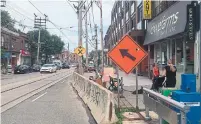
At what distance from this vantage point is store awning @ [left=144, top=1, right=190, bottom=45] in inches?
620

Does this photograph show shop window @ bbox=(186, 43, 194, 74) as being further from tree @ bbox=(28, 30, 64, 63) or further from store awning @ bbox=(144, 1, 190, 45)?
tree @ bbox=(28, 30, 64, 63)

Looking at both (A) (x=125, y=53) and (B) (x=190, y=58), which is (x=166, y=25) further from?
(A) (x=125, y=53)

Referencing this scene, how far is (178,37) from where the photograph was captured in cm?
1828

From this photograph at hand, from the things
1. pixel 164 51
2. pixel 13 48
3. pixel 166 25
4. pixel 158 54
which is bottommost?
pixel 158 54

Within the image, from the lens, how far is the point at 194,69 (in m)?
15.4

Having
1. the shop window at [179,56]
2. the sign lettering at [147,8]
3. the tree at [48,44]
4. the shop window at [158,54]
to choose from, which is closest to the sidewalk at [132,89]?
the shop window at [158,54]

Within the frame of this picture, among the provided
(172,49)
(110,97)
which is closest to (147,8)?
(172,49)

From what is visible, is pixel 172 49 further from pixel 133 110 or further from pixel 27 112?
pixel 27 112

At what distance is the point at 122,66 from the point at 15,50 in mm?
53814

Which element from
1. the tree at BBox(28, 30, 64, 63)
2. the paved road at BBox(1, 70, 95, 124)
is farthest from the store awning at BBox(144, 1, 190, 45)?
the tree at BBox(28, 30, 64, 63)

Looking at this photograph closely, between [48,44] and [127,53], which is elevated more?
[48,44]

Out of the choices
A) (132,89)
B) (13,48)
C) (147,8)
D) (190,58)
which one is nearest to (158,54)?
(147,8)

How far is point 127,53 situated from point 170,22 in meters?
8.71

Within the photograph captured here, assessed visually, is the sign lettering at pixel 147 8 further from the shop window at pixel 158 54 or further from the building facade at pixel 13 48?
the building facade at pixel 13 48
